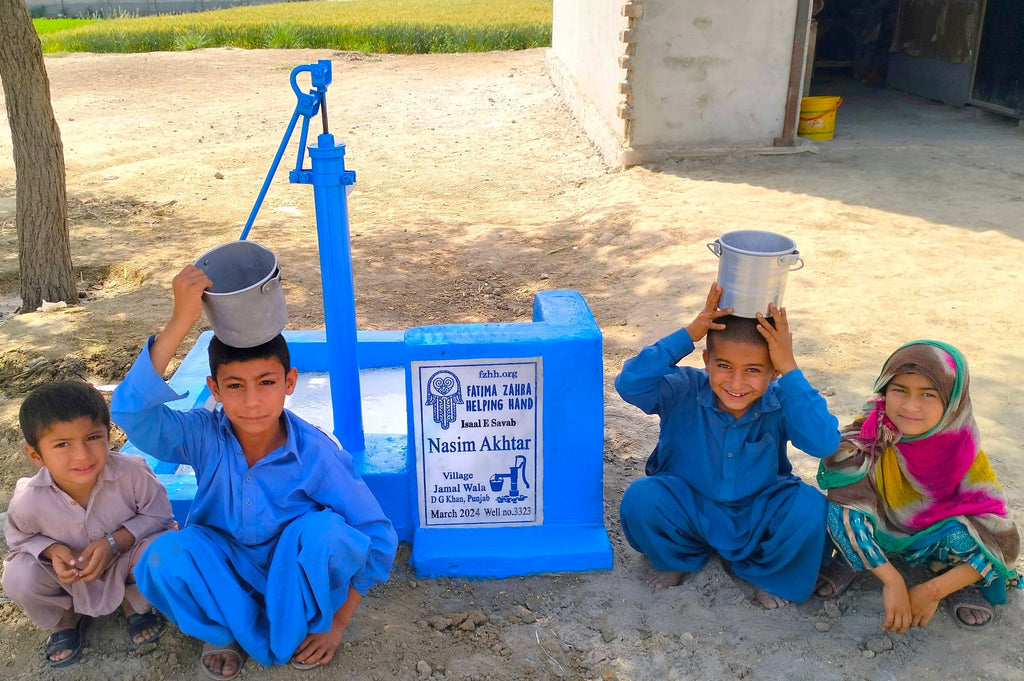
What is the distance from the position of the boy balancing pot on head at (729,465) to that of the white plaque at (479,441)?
31 cm

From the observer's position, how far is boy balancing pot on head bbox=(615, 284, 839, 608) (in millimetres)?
2434

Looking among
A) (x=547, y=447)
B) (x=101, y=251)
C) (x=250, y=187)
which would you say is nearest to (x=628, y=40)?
(x=250, y=187)

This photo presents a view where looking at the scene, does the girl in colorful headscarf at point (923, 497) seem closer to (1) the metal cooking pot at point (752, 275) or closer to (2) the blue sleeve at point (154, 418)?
(1) the metal cooking pot at point (752, 275)

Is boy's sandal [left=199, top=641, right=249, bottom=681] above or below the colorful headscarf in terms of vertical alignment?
below

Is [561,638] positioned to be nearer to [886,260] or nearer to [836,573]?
[836,573]

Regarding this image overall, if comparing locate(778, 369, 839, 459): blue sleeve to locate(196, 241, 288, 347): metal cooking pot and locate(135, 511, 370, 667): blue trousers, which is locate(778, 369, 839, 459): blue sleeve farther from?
locate(196, 241, 288, 347): metal cooking pot

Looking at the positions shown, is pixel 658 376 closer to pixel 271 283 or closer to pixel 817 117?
pixel 271 283

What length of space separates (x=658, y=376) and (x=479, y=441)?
0.62 metres

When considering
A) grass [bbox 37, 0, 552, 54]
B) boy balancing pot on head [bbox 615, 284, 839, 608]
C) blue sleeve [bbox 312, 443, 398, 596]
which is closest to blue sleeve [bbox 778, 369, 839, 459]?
boy balancing pot on head [bbox 615, 284, 839, 608]

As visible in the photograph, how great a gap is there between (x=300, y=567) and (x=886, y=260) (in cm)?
483

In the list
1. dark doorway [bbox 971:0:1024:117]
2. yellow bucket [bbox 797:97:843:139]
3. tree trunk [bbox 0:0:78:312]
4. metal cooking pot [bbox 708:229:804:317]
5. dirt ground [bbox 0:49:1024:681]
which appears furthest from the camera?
dark doorway [bbox 971:0:1024:117]

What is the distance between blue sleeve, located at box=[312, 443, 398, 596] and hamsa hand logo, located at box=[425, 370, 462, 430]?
0.38m

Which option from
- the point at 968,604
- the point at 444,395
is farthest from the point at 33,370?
the point at 968,604

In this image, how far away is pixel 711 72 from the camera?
A: 26.1 feet
